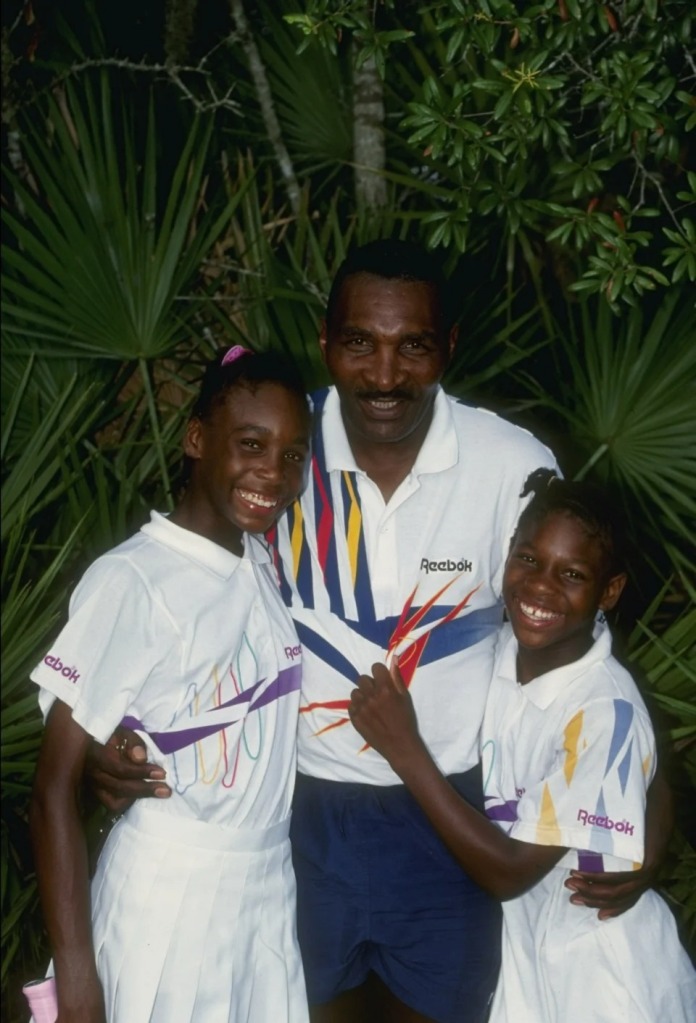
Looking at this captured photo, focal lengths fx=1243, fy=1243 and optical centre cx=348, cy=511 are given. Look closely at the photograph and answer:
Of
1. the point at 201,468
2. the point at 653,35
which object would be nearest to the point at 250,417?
the point at 201,468

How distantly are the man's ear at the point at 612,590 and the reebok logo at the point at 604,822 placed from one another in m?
0.46

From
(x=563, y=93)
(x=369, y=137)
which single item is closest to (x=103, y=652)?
(x=563, y=93)

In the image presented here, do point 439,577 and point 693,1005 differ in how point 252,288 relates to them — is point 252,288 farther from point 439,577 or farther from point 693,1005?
point 693,1005

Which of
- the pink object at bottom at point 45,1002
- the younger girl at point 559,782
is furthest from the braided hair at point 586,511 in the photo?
the pink object at bottom at point 45,1002

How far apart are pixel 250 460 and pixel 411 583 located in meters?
0.48

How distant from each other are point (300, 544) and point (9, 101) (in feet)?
8.51

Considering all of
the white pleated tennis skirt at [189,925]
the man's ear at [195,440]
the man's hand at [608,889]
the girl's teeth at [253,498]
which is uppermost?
the man's ear at [195,440]

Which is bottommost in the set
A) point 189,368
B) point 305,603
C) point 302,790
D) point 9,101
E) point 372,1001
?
point 372,1001

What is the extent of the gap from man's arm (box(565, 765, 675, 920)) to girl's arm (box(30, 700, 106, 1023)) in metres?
0.97

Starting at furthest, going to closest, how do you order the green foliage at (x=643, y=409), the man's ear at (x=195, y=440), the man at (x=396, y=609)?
the green foliage at (x=643, y=409), the man at (x=396, y=609), the man's ear at (x=195, y=440)

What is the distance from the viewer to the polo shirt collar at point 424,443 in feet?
9.13

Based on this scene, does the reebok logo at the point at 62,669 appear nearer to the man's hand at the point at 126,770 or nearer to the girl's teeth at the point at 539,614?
the man's hand at the point at 126,770

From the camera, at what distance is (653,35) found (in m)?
2.78

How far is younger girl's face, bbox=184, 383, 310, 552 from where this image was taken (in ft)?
8.39
